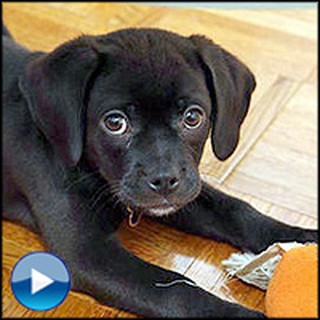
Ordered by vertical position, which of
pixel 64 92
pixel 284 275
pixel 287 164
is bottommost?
pixel 287 164

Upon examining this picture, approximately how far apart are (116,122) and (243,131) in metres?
0.57

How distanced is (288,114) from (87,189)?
0.68m

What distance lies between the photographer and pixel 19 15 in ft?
7.29

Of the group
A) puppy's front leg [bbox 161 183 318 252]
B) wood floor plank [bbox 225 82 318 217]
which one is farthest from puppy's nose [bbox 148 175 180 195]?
wood floor plank [bbox 225 82 318 217]

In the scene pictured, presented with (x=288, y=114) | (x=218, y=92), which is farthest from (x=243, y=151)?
(x=218, y=92)

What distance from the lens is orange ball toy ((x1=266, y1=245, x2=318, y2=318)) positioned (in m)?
1.04

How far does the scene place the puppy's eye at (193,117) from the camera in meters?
1.30

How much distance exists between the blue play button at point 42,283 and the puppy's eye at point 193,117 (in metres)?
0.33

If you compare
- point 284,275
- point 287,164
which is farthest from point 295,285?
point 287,164

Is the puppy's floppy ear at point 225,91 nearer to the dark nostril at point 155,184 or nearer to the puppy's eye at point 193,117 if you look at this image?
the puppy's eye at point 193,117

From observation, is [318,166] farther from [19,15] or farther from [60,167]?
[19,15]

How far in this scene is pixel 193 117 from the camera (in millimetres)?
1313

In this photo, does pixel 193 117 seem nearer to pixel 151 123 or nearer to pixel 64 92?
pixel 151 123

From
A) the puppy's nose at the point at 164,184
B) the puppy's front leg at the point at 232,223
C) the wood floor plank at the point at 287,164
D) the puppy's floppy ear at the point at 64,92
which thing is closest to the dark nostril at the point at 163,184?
the puppy's nose at the point at 164,184
